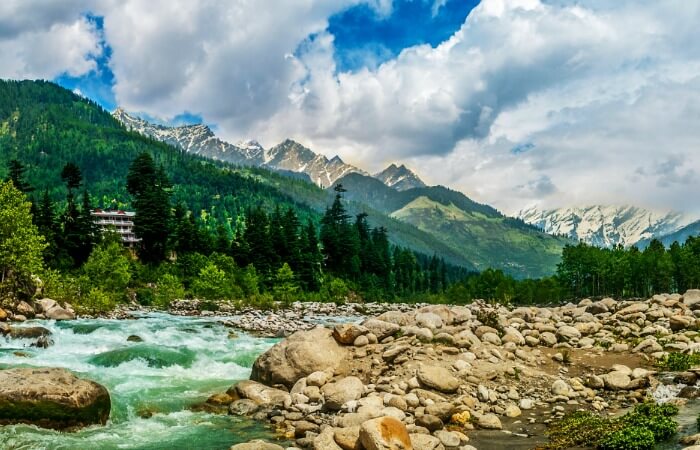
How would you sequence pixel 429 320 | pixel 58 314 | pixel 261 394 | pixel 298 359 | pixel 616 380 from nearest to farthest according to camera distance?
pixel 261 394 < pixel 616 380 < pixel 298 359 < pixel 429 320 < pixel 58 314

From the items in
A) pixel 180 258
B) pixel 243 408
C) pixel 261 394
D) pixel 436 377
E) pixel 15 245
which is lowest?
pixel 243 408

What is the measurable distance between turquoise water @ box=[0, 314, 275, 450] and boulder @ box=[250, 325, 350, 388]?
7.23 ft

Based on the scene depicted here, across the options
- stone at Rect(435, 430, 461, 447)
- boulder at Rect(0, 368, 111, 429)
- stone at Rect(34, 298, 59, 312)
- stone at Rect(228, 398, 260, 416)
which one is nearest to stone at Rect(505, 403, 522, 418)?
stone at Rect(435, 430, 461, 447)

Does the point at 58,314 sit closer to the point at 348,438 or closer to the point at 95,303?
the point at 95,303

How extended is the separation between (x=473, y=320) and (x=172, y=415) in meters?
18.5

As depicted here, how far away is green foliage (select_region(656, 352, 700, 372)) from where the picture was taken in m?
22.4

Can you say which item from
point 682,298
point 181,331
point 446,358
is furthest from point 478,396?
point 682,298

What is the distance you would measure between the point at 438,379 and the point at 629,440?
7.45 meters

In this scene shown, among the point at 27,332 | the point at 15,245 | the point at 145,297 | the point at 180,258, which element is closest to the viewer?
the point at 27,332

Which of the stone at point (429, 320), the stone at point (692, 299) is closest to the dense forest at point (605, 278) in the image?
the stone at point (692, 299)

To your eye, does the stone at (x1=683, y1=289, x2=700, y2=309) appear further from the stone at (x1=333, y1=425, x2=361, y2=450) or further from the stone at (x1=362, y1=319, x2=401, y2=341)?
the stone at (x1=333, y1=425, x2=361, y2=450)

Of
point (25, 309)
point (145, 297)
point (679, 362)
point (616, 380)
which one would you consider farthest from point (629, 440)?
point (145, 297)

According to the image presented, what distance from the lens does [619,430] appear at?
1379 cm

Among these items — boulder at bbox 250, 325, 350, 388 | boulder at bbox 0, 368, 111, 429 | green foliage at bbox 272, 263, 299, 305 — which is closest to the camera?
boulder at bbox 0, 368, 111, 429
